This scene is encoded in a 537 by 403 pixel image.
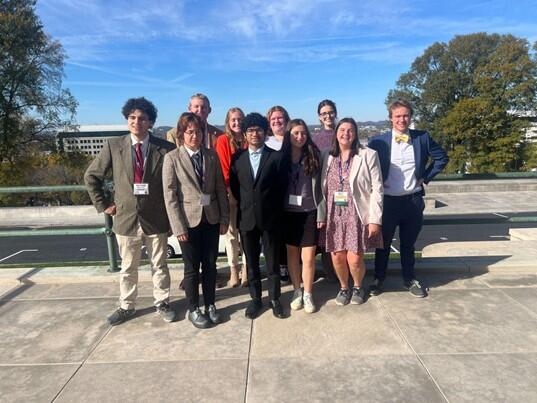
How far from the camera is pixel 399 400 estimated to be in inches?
91.0

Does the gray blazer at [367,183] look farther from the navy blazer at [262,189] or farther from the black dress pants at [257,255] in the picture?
the black dress pants at [257,255]

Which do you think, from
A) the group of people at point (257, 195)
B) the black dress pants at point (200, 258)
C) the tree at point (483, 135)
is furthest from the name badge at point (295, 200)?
the tree at point (483, 135)

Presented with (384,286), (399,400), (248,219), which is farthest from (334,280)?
(399,400)

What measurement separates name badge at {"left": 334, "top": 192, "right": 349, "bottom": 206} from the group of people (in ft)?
0.04

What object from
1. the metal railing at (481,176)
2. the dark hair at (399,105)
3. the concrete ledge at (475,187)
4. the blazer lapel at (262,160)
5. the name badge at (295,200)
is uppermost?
the dark hair at (399,105)

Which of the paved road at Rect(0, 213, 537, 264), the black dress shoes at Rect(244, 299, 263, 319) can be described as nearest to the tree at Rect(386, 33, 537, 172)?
the paved road at Rect(0, 213, 537, 264)

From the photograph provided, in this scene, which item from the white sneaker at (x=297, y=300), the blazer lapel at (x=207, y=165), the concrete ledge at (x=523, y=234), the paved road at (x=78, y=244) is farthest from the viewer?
the paved road at (x=78, y=244)

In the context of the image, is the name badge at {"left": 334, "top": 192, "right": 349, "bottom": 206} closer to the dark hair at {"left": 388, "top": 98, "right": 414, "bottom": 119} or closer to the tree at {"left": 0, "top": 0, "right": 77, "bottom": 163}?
the dark hair at {"left": 388, "top": 98, "right": 414, "bottom": 119}

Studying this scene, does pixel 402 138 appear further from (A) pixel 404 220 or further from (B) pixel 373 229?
(B) pixel 373 229

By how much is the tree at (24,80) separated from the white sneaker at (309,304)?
1182 inches

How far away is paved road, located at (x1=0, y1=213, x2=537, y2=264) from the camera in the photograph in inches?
711

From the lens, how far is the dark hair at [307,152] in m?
3.43

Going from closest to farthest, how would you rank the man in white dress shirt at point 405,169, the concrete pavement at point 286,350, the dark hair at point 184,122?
1. the concrete pavement at point 286,350
2. the dark hair at point 184,122
3. the man in white dress shirt at point 405,169

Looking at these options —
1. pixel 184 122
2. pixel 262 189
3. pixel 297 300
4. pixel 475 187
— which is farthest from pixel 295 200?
pixel 475 187
